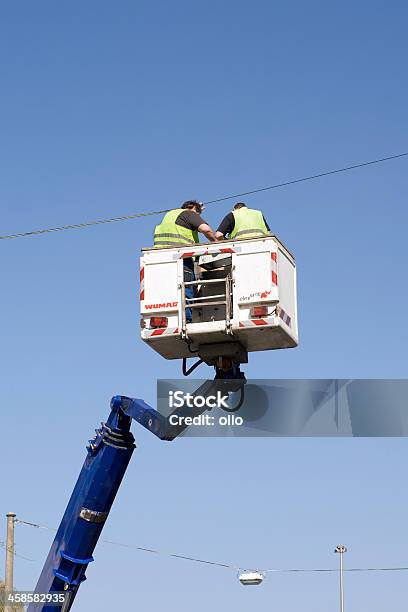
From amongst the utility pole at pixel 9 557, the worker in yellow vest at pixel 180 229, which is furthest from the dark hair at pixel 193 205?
the utility pole at pixel 9 557

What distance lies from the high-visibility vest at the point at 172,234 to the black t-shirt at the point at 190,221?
5 centimetres

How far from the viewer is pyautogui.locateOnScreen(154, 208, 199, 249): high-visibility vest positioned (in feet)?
49.2

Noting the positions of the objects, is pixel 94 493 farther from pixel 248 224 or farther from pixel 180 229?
pixel 248 224

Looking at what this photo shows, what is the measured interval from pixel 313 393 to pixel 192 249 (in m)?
3.21

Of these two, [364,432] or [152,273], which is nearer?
[152,273]

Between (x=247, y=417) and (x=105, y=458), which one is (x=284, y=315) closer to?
(x=247, y=417)

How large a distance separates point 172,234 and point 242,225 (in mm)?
1018

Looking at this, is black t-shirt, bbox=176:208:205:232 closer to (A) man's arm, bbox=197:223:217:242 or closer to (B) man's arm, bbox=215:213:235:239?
(A) man's arm, bbox=197:223:217:242

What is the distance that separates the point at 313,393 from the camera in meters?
16.2

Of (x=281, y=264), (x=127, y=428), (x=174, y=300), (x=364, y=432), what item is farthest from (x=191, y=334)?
(x=364, y=432)

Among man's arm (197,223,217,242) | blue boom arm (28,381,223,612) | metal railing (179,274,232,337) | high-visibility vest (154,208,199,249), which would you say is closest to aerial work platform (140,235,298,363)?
metal railing (179,274,232,337)

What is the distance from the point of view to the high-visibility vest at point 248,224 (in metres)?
14.6

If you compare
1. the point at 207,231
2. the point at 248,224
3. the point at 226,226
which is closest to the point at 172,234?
the point at 207,231

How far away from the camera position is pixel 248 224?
14617 mm
